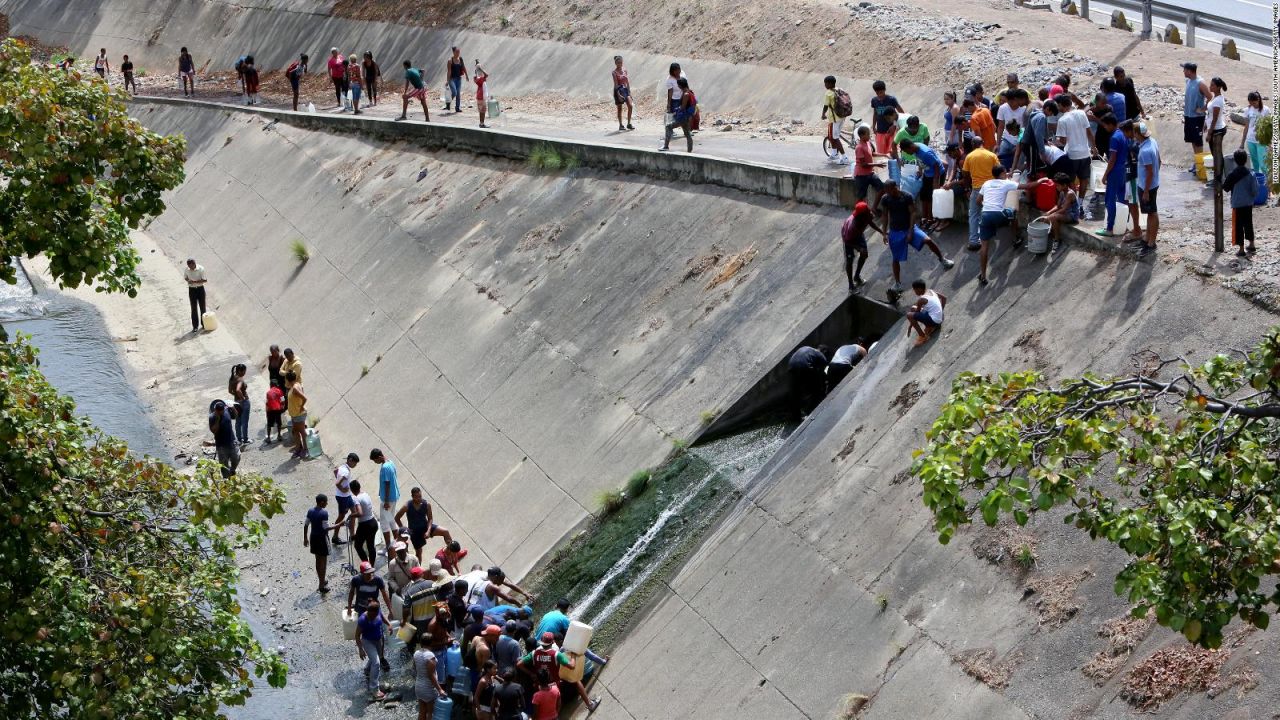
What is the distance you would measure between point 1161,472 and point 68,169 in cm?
836

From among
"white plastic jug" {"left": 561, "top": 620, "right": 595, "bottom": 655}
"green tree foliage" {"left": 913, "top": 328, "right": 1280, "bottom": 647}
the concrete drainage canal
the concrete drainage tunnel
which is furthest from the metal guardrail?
"green tree foliage" {"left": 913, "top": 328, "right": 1280, "bottom": 647}

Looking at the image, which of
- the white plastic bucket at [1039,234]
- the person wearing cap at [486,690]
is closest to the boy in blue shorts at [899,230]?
the white plastic bucket at [1039,234]

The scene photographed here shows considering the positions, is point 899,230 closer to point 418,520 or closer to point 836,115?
point 836,115

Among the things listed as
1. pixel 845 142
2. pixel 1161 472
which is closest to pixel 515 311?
pixel 845 142

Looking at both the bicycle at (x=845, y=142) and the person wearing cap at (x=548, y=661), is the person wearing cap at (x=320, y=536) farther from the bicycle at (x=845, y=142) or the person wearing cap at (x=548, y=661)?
the bicycle at (x=845, y=142)

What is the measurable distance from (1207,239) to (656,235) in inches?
403

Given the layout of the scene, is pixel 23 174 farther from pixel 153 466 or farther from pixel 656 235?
pixel 656 235

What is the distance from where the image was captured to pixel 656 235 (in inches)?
1018

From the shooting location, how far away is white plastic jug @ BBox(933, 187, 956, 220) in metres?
20.3

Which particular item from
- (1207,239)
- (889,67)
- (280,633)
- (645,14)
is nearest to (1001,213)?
(1207,239)

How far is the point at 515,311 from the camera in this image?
26.6 metres

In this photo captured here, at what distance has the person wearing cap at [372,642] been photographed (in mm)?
17875

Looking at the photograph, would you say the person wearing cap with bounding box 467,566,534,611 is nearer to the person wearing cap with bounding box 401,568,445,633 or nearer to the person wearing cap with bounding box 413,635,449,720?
the person wearing cap with bounding box 401,568,445,633

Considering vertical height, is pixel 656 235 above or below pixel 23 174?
below
